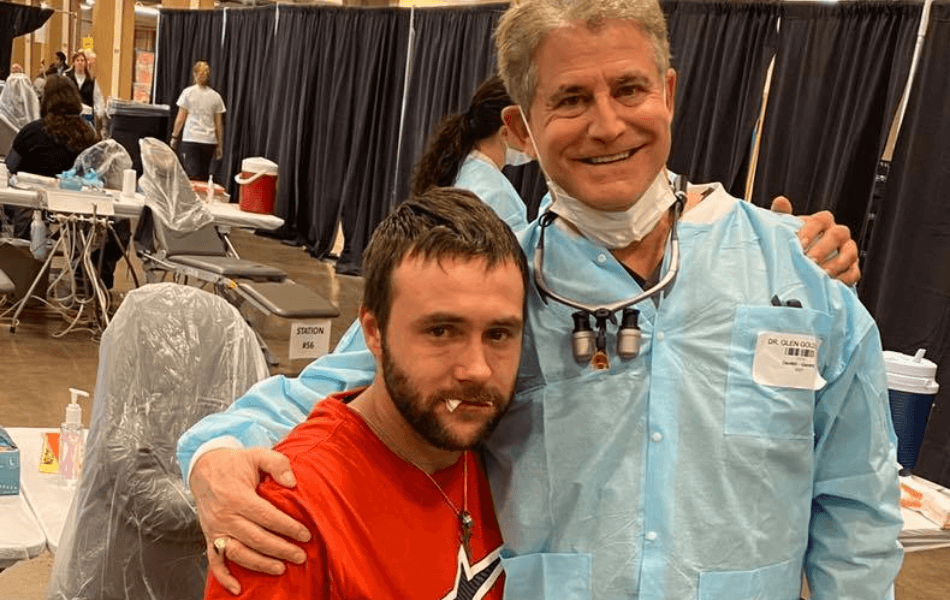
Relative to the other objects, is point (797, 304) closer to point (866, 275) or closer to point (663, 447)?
point (663, 447)

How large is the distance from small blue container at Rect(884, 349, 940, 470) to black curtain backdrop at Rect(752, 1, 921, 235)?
2567 mm

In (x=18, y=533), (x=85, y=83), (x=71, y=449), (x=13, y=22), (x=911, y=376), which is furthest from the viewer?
(x=13, y=22)

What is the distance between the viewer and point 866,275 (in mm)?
5016

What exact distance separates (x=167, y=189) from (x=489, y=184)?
128 inches

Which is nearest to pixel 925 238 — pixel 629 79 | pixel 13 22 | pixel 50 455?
pixel 50 455

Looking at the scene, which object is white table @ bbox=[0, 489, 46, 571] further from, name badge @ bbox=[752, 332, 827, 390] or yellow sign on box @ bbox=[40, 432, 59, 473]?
name badge @ bbox=[752, 332, 827, 390]

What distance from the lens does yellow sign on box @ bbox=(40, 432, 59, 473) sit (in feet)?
7.89

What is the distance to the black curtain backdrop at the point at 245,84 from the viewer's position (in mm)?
10930

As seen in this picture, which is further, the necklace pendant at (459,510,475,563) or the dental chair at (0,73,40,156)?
the dental chair at (0,73,40,156)

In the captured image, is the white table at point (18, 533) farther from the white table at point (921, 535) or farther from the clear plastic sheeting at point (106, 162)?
the clear plastic sheeting at point (106, 162)

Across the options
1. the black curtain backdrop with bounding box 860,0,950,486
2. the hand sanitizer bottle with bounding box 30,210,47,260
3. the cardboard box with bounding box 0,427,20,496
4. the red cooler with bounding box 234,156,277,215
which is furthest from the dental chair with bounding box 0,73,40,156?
the cardboard box with bounding box 0,427,20,496

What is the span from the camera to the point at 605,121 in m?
1.20

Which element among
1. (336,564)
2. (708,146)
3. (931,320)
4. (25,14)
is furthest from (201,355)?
(25,14)

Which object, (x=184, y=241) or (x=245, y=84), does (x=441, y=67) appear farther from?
(x=245, y=84)
